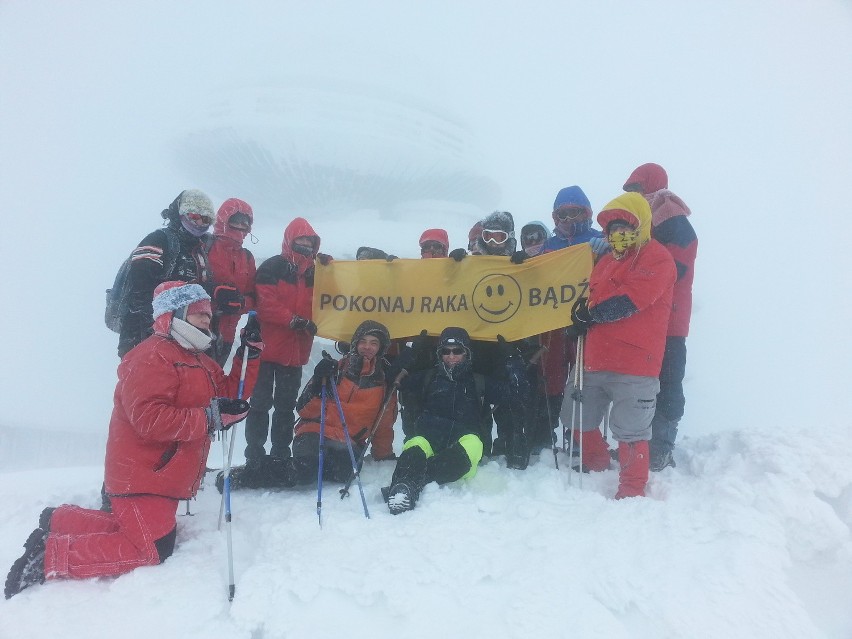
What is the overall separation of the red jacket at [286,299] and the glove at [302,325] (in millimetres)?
48

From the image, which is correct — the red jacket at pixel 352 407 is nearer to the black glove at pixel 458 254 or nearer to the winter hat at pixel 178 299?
the winter hat at pixel 178 299

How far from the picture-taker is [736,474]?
3562 millimetres

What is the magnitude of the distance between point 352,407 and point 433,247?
94.0 inches

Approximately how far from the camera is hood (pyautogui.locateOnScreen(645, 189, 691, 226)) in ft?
14.2

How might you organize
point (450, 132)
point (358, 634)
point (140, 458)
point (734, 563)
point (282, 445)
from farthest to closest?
1. point (450, 132)
2. point (282, 445)
3. point (140, 458)
4. point (734, 563)
5. point (358, 634)

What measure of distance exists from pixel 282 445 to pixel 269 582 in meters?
2.80

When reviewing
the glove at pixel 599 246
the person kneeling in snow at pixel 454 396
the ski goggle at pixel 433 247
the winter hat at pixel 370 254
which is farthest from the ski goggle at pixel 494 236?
the winter hat at pixel 370 254

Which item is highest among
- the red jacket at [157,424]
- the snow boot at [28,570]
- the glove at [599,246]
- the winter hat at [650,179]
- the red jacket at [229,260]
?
the winter hat at [650,179]

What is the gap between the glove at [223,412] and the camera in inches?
123

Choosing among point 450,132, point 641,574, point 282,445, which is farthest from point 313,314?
point 450,132

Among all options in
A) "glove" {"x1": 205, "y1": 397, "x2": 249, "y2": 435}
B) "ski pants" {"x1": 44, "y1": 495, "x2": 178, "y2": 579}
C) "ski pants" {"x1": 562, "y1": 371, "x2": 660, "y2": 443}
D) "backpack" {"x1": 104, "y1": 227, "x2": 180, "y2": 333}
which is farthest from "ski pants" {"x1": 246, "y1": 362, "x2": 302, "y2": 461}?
"ski pants" {"x1": 562, "y1": 371, "x2": 660, "y2": 443}

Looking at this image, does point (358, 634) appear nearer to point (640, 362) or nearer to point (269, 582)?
point (269, 582)

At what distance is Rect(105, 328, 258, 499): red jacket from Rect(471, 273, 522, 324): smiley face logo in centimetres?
297

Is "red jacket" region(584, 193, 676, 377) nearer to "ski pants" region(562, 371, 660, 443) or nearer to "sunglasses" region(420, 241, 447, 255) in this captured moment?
"ski pants" region(562, 371, 660, 443)
